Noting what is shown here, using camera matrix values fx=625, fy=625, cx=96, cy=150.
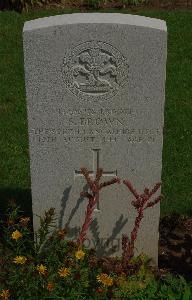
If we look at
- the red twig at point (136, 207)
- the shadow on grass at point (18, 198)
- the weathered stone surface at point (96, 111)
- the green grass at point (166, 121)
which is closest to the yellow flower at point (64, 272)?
the red twig at point (136, 207)

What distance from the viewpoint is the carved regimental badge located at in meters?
4.08

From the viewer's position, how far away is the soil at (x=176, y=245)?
4.75 meters

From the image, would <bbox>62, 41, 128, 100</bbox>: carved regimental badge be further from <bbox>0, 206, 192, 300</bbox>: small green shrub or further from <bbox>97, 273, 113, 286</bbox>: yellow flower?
<bbox>97, 273, 113, 286</bbox>: yellow flower

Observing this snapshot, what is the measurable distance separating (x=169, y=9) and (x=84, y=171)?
7.87 metres

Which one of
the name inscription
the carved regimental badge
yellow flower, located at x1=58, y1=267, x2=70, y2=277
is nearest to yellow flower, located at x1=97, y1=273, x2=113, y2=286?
yellow flower, located at x1=58, y1=267, x2=70, y2=277

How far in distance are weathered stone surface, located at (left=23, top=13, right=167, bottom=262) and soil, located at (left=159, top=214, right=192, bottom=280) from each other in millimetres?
244

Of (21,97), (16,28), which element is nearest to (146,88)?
(21,97)

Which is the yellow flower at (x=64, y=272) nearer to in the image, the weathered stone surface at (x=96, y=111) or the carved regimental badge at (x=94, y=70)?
the weathered stone surface at (x=96, y=111)

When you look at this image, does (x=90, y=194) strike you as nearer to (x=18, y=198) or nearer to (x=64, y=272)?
(x=64, y=272)

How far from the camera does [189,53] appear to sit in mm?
9422

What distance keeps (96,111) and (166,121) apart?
3.20 m

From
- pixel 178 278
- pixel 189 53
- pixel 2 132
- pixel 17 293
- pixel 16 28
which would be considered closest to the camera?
pixel 17 293

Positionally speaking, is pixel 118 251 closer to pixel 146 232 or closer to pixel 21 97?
pixel 146 232

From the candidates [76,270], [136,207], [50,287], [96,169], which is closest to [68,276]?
[76,270]
